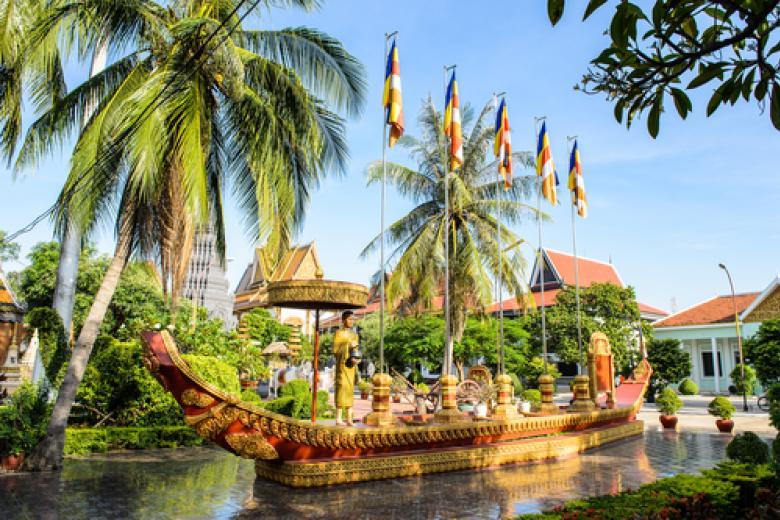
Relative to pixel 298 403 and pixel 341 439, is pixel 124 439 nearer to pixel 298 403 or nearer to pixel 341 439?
pixel 298 403

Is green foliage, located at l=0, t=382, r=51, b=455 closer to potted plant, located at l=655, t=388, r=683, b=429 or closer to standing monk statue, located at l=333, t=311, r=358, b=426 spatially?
standing monk statue, located at l=333, t=311, r=358, b=426

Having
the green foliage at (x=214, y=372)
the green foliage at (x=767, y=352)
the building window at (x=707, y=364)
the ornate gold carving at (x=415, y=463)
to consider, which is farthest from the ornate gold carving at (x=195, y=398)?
the building window at (x=707, y=364)

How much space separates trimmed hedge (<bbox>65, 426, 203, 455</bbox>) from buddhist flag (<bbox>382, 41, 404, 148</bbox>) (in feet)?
23.4

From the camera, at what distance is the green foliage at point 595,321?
86.4 feet

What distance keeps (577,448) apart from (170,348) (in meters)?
8.20

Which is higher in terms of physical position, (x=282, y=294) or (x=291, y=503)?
(x=282, y=294)

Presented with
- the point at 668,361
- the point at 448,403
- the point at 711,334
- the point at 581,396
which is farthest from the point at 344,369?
the point at 711,334

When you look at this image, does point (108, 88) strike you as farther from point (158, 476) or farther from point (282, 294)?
point (158, 476)

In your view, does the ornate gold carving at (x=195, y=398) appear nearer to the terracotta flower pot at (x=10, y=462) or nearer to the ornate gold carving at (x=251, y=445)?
the ornate gold carving at (x=251, y=445)

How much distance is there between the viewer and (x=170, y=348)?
21.5 feet

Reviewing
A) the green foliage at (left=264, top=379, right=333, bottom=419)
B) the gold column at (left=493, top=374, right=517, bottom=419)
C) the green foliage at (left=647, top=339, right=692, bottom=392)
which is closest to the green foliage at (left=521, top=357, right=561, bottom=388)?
the green foliage at (left=647, top=339, right=692, bottom=392)

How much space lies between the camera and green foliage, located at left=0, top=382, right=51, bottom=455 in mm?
8312

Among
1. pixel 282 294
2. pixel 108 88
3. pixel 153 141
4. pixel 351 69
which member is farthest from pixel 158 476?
pixel 351 69

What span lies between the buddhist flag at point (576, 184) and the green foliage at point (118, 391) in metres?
10.7
